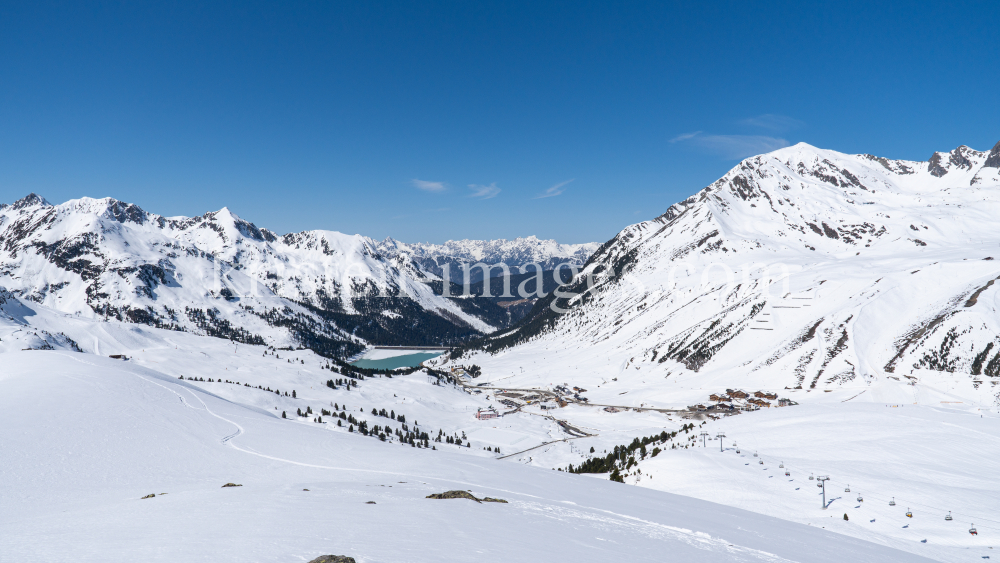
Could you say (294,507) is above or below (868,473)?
above

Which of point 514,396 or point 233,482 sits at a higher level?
point 233,482

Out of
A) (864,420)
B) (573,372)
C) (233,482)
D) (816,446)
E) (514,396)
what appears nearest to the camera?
(233,482)

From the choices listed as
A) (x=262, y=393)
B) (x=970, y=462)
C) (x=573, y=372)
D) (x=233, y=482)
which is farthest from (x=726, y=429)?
(x=573, y=372)

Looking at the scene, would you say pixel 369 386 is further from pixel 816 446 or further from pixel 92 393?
pixel 816 446

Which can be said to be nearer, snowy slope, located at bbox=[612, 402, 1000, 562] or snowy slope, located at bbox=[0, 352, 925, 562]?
snowy slope, located at bbox=[0, 352, 925, 562]

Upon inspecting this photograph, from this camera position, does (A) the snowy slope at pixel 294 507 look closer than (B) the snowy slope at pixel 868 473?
Yes

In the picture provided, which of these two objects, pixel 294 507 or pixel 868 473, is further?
pixel 868 473

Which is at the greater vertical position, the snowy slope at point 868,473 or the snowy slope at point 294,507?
the snowy slope at point 294,507

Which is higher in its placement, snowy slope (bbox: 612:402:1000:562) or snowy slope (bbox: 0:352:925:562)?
snowy slope (bbox: 0:352:925:562)
